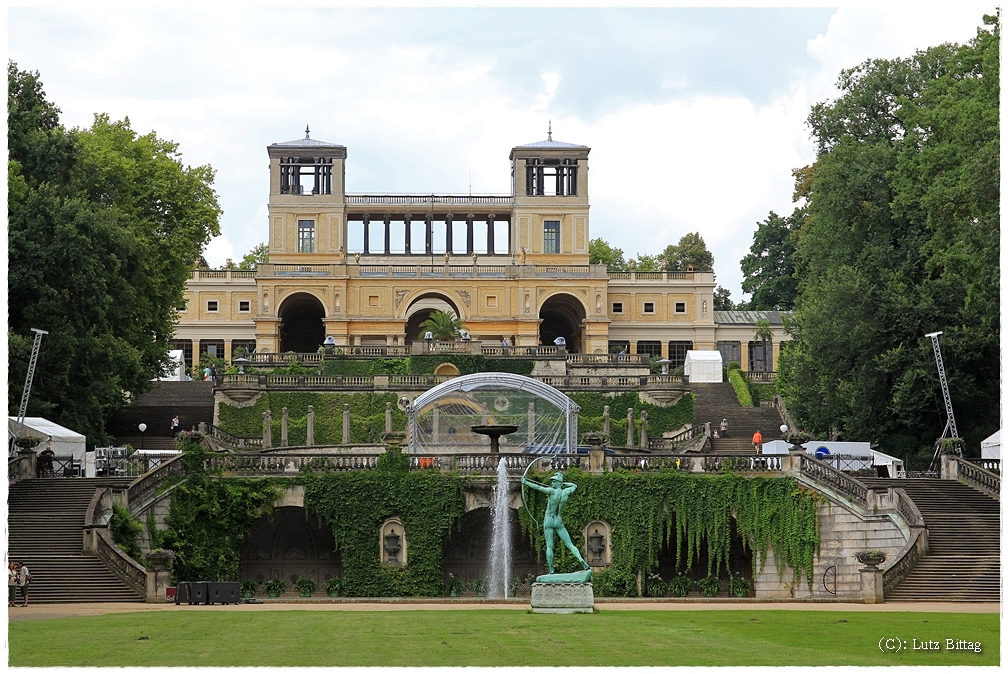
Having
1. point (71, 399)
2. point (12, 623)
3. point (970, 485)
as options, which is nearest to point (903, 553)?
point (970, 485)

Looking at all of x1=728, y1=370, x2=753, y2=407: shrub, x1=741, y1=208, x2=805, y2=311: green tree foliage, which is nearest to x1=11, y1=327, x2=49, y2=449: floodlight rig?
x1=728, y1=370, x2=753, y2=407: shrub

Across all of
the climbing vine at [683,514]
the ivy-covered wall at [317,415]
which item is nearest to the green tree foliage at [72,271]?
the ivy-covered wall at [317,415]

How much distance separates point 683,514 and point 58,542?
15.4 meters

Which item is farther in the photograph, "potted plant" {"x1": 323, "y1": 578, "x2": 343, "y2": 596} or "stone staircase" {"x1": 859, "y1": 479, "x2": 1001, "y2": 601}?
"potted plant" {"x1": 323, "y1": 578, "x2": 343, "y2": 596}

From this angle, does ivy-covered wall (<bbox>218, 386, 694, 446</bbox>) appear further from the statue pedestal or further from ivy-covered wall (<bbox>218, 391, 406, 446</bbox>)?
the statue pedestal

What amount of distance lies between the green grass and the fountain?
10.1 meters

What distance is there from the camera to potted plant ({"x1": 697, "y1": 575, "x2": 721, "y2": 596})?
39000mm

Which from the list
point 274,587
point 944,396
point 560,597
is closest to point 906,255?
point 944,396

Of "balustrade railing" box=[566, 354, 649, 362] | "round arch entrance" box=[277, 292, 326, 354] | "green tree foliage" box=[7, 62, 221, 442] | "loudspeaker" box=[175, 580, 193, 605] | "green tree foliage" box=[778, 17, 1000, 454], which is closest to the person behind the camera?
"loudspeaker" box=[175, 580, 193, 605]

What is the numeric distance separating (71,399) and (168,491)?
10.9 meters

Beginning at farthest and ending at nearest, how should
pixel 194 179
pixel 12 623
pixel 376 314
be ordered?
pixel 376 314 → pixel 194 179 → pixel 12 623

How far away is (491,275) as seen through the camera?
84.2m

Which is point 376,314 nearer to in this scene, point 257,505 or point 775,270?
point 775,270

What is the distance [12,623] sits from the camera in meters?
26.7
